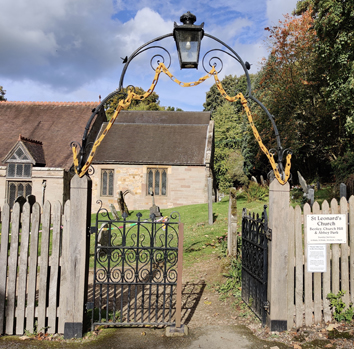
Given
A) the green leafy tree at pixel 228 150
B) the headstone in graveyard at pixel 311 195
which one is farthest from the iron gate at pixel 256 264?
the green leafy tree at pixel 228 150

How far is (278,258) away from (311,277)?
0.65 m

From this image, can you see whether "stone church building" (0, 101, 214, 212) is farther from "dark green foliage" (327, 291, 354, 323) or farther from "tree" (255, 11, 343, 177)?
"dark green foliage" (327, 291, 354, 323)

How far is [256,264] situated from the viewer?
18.9ft

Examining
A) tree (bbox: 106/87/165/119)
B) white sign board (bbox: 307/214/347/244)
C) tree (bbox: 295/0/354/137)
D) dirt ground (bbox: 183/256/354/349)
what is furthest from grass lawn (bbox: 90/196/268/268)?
tree (bbox: 106/87/165/119)

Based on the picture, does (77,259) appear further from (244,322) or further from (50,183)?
(50,183)

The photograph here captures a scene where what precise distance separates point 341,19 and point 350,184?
6528 mm

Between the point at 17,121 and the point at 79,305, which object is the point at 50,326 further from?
the point at 17,121

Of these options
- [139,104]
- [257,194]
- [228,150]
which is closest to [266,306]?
[257,194]

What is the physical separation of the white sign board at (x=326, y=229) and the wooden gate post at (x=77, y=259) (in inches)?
143

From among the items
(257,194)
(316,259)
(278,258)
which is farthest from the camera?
(257,194)

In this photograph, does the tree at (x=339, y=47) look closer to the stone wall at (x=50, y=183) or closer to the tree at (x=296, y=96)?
the tree at (x=296, y=96)

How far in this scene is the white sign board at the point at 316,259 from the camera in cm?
526

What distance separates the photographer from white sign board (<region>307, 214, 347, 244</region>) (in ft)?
17.5

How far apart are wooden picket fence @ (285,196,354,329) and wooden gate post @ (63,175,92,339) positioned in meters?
3.25
